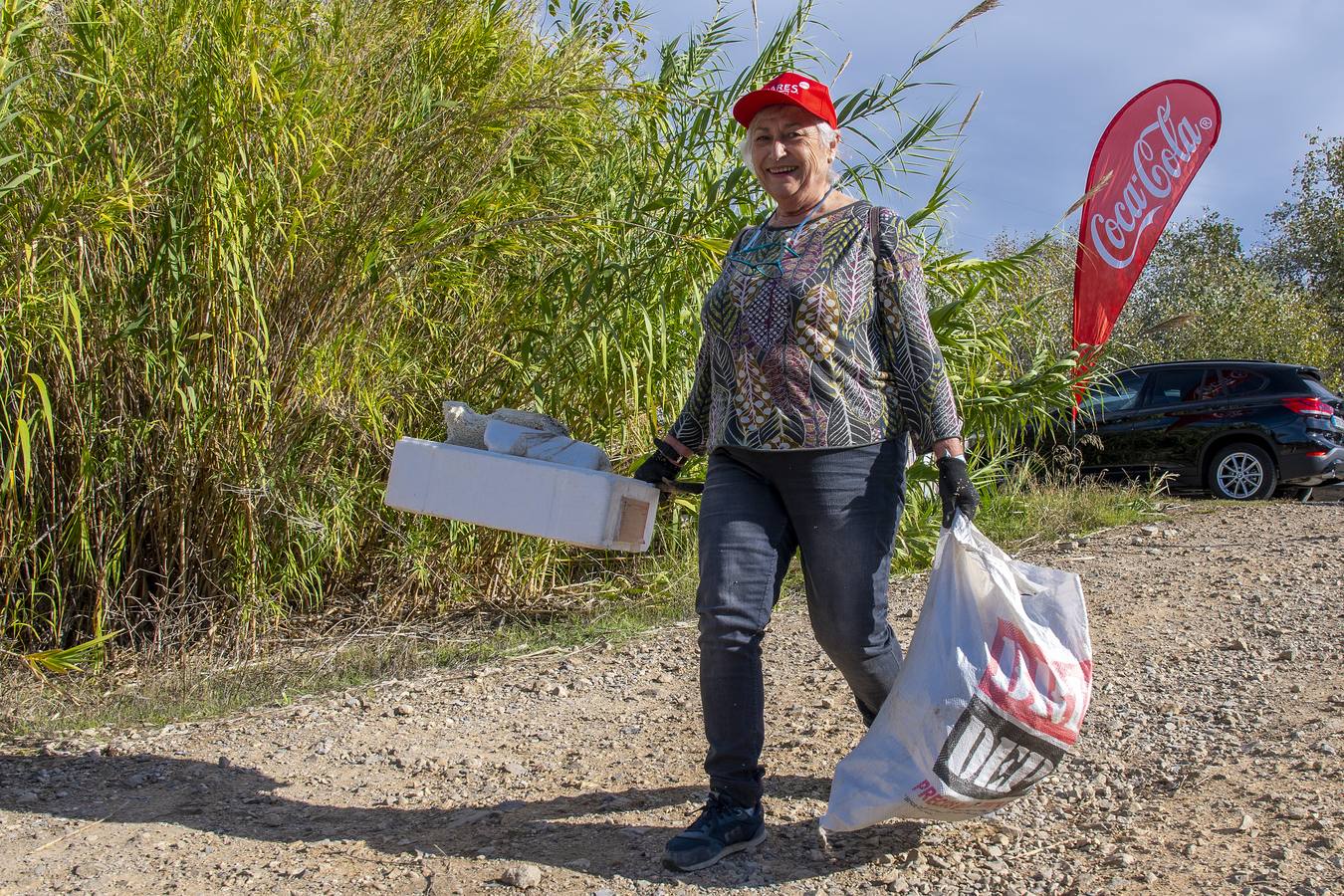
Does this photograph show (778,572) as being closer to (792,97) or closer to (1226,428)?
(792,97)

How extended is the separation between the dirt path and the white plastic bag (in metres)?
0.24

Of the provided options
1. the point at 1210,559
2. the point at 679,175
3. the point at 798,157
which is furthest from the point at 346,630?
the point at 1210,559

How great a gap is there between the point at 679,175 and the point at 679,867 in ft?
10.2

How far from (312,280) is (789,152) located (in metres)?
2.18

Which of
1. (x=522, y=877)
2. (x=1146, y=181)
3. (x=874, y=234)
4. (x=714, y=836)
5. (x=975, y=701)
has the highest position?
(x=1146, y=181)

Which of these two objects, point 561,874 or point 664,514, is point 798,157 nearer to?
point 561,874

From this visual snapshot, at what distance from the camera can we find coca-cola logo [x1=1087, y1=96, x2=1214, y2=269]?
29.1 ft

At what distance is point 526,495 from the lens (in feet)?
9.00

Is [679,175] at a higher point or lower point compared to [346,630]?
higher

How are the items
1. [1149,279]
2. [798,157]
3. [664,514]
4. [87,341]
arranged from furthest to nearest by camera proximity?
[1149,279]
[664,514]
[87,341]
[798,157]

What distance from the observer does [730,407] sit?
256 centimetres

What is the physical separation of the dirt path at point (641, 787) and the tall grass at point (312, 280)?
0.72m

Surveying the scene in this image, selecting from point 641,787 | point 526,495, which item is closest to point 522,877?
point 641,787

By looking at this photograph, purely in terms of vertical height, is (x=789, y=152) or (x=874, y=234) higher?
(x=789, y=152)
